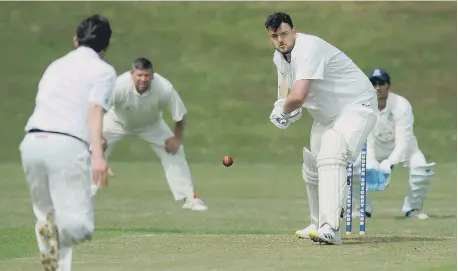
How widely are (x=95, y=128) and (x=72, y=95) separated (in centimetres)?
26

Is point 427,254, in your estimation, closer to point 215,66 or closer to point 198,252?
point 198,252

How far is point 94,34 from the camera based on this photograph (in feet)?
23.4

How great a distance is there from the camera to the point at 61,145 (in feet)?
22.6

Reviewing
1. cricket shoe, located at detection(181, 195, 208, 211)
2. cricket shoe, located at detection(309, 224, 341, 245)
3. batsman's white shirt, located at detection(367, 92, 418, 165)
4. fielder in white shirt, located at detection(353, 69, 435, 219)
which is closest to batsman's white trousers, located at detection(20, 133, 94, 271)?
cricket shoe, located at detection(309, 224, 341, 245)

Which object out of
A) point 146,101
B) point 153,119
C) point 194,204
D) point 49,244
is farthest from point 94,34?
point 194,204

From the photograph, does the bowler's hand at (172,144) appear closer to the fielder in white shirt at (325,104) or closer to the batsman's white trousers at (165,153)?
the batsman's white trousers at (165,153)

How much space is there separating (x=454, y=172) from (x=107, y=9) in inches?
570

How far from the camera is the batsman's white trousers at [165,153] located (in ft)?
48.5

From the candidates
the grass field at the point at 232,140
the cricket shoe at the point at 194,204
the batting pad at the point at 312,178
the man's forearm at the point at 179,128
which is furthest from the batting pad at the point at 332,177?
the cricket shoe at the point at 194,204

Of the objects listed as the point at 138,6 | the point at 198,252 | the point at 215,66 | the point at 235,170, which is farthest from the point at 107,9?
the point at 198,252

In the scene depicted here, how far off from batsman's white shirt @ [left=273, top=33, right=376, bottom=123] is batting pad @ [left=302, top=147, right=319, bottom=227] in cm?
30

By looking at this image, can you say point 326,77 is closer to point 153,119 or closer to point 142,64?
point 142,64

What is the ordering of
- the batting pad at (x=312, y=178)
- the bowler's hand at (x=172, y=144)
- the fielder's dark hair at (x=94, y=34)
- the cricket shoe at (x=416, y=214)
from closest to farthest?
the fielder's dark hair at (x=94, y=34)
the batting pad at (x=312, y=178)
the cricket shoe at (x=416, y=214)
the bowler's hand at (x=172, y=144)

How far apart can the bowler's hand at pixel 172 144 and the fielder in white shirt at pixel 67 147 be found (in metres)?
7.60
